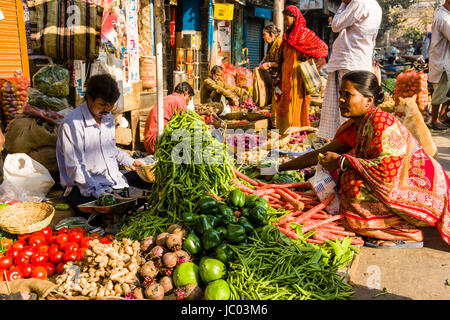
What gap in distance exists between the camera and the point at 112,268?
7.99ft

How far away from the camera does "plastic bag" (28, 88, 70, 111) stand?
461cm

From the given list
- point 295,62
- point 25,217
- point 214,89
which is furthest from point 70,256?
point 214,89

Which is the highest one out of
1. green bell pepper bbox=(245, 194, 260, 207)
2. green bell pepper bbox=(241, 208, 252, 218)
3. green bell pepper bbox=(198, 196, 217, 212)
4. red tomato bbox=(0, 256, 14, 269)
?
green bell pepper bbox=(198, 196, 217, 212)

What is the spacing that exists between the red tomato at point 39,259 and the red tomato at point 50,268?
0.03 m

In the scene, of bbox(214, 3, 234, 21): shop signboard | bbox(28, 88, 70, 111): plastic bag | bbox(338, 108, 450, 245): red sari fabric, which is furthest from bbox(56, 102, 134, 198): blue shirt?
bbox(214, 3, 234, 21): shop signboard

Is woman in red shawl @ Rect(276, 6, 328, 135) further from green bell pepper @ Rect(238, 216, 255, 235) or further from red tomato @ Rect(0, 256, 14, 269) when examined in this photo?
red tomato @ Rect(0, 256, 14, 269)

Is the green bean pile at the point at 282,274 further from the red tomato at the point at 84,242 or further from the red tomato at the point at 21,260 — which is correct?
the red tomato at the point at 21,260

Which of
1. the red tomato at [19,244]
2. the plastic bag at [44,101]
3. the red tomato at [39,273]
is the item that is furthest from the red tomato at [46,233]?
the plastic bag at [44,101]

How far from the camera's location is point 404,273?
282 centimetres

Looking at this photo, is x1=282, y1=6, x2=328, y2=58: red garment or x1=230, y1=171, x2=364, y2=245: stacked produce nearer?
x1=230, y1=171, x2=364, y2=245: stacked produce

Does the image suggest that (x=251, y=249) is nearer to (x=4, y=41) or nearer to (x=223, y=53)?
(x=4, y=41)

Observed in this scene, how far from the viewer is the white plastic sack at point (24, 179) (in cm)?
401

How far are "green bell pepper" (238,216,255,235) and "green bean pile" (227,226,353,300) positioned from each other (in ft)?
0.30

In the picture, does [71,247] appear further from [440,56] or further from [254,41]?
[254,41]
